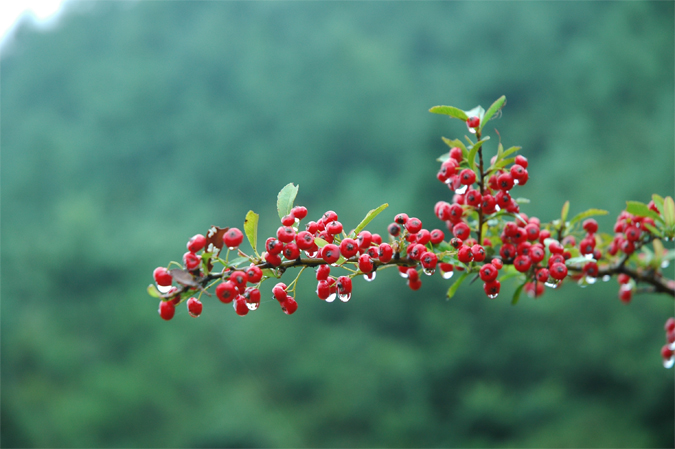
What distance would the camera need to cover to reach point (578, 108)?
8070 mm

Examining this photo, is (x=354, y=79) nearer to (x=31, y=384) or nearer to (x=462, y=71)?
(x=462, y=71)

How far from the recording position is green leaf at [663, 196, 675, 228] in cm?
104

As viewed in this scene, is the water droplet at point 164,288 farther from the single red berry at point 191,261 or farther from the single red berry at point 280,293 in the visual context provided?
the single red berry at point 280,293

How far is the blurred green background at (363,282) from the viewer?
637cm

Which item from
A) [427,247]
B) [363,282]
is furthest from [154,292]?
[363,282]

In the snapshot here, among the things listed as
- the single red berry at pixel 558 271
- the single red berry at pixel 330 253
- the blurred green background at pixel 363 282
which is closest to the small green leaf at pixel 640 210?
the single red berry at pixel 558 271

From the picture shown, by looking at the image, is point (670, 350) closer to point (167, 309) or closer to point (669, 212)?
point (669, 212)

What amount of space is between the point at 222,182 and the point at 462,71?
18.1 ft

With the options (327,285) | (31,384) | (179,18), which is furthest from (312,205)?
(327,285)

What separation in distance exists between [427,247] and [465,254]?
8cm

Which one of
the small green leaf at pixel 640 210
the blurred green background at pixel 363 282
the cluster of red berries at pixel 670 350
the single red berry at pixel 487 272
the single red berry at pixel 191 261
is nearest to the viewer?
the single red berry at pixel 191 261

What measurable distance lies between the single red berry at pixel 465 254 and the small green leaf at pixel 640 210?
1.20ft

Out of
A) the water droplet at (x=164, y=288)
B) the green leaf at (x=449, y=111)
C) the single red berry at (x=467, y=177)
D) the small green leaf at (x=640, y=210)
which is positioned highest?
the green leaf at (x=449, y=111)

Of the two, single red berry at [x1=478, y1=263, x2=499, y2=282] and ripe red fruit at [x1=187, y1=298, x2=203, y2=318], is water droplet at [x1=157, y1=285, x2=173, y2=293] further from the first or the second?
single red berry at [x1=478, y1=263, x2=499, y2=282]
